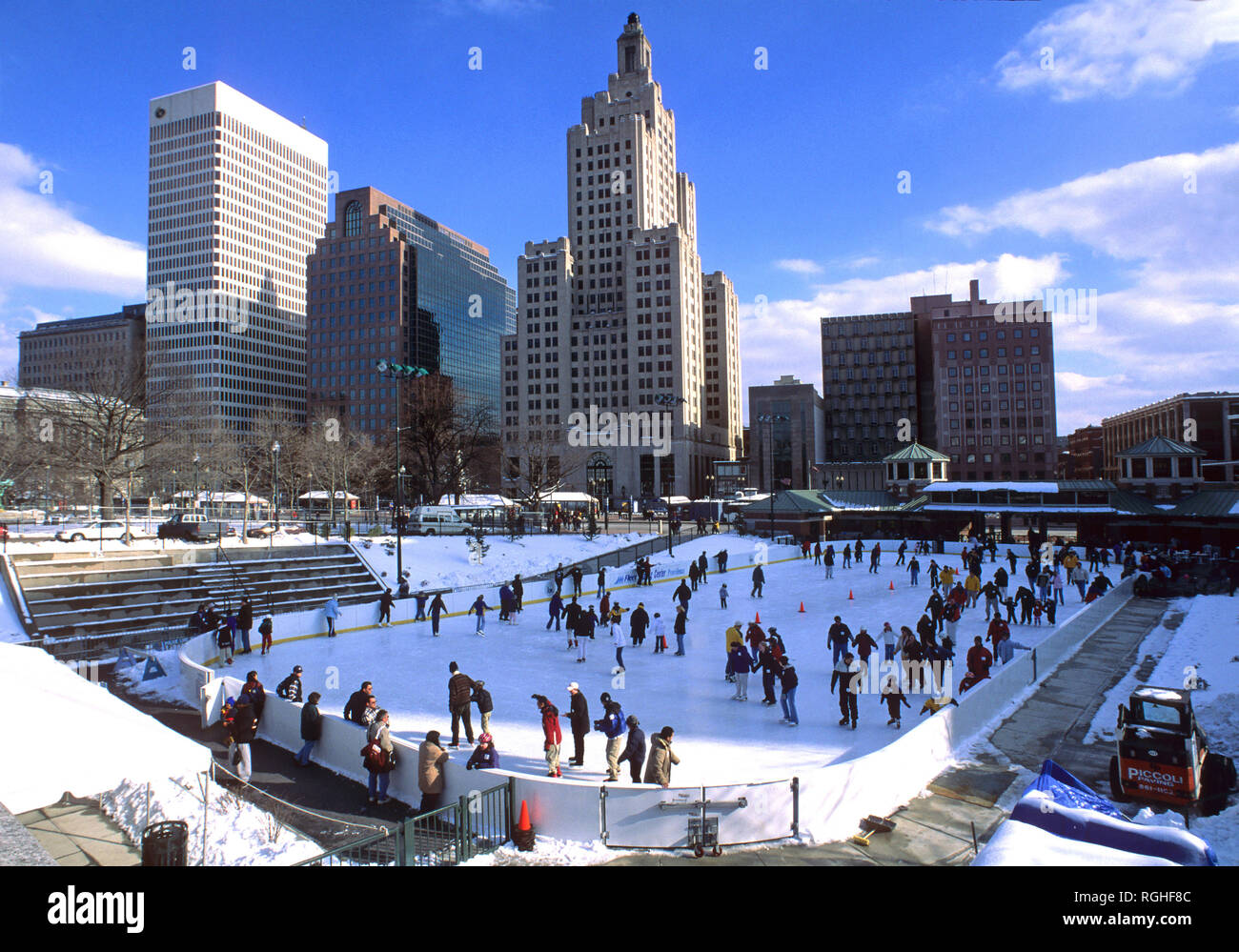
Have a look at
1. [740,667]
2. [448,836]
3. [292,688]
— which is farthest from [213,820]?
[740,667]

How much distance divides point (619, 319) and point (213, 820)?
10132cm

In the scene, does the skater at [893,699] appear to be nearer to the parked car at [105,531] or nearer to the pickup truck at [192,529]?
the pickup truck at [192,529]

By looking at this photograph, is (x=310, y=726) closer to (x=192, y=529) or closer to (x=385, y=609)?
(x=385, y=609)

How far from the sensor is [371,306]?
Result: 123375mm

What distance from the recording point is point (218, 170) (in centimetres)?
11950

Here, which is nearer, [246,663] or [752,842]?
[752,842]

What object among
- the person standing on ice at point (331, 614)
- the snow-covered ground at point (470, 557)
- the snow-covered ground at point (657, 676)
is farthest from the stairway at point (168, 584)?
the snow-covered ground at point (657, 676)

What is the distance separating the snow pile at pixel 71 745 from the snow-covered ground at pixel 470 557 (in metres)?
16.9

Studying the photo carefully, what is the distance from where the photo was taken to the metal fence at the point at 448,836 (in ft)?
21.9

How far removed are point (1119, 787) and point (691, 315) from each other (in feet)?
341

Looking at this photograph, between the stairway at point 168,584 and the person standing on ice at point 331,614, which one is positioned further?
the person standing on ice at point 331,614
